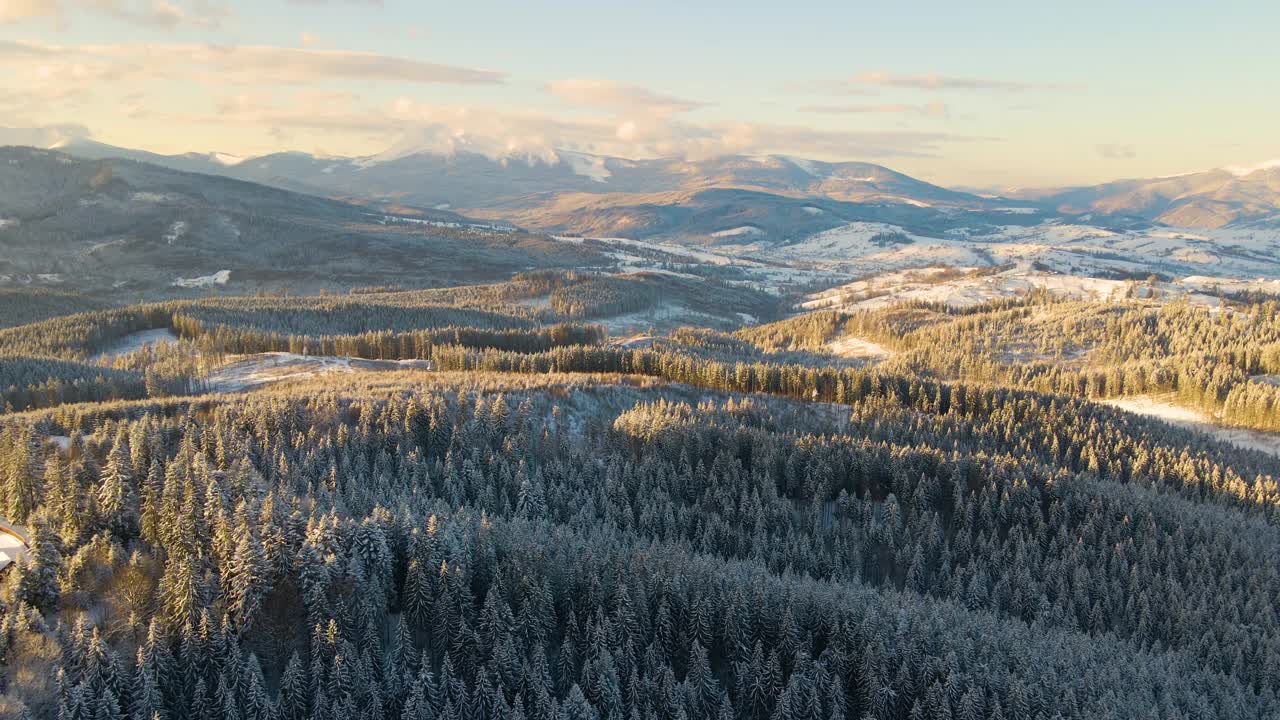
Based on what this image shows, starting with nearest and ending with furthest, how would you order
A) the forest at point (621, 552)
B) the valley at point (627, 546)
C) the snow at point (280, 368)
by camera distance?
the forest at point (621, 552) < the valley at point (627, 546) < the snow at point (280, 368)

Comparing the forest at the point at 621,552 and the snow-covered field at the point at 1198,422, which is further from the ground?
the forest at the point at 621,552

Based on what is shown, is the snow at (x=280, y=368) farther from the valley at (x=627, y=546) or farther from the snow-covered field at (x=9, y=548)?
the snow-covered field at (x=9, y=548)

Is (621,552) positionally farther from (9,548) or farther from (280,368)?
(280,368)

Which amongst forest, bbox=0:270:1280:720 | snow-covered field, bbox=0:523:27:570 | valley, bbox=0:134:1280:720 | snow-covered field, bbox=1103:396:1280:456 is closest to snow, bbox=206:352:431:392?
valley, bbox=0:134:1280:720

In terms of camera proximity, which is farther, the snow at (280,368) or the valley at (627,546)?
the snow at (280,368)

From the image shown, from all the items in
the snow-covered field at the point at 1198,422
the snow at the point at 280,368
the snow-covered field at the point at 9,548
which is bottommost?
Answer: the snow-covered field at the point at 1198,422

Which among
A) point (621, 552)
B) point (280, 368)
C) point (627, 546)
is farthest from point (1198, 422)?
point (280, 368)

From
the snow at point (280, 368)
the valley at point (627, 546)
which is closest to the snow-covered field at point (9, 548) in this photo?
the valley at point (627, 546)

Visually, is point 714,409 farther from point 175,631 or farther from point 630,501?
point 175,631
